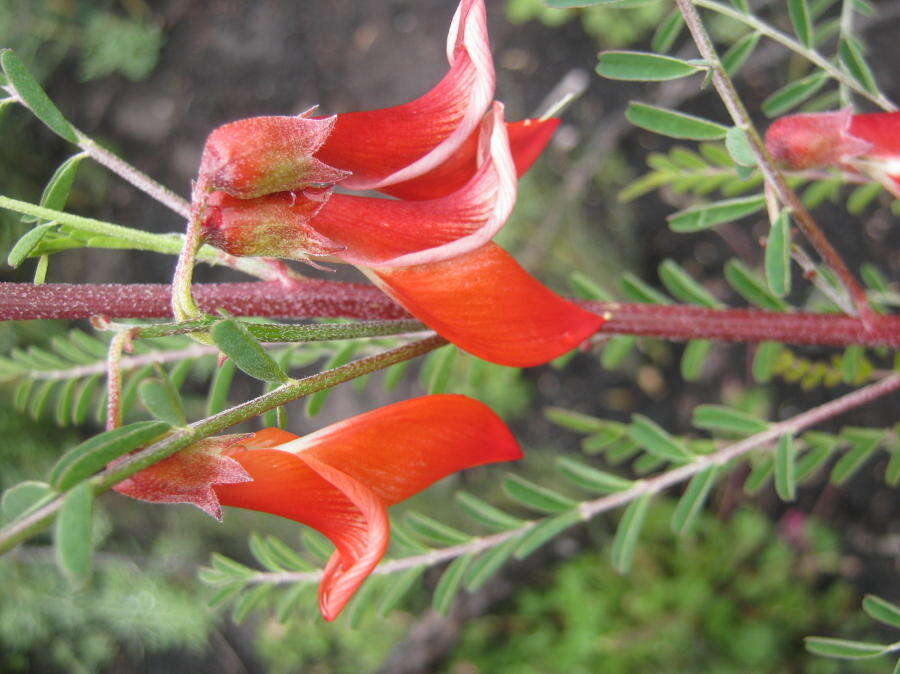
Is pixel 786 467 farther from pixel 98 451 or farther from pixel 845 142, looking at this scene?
pixel 98 451

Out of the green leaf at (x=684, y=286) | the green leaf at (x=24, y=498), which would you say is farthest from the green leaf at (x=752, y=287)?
the green leaf at (x=24, y=498)

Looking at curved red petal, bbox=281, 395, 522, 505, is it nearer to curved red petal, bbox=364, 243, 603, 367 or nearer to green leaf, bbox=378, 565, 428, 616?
curved red petal, bbox=364, 243, 603, 367

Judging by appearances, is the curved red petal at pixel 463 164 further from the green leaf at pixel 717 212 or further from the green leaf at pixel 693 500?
the green leaf at pixel 693 500

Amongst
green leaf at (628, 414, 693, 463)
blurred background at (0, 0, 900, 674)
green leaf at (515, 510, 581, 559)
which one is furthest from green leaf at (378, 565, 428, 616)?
blurred background at (0, 0, 900, 674)

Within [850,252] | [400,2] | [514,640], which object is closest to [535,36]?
[400,2]

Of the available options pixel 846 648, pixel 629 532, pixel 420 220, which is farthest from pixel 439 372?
pixel 846 648

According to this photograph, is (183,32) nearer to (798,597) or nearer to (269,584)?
(269,584)
